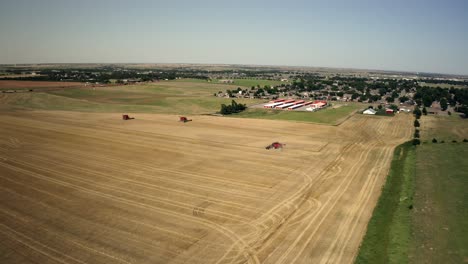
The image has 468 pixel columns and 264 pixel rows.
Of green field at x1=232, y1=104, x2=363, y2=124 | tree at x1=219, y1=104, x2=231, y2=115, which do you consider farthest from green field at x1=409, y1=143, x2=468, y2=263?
tree at x1=219, y1=104, x2=231, y2=115

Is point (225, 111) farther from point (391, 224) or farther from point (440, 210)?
point (391, 224)

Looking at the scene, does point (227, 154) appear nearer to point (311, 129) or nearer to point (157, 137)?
point (157, 137)

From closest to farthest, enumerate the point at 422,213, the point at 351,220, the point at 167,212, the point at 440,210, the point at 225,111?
1. the point at 351,220
2. the point at 422,213
3. the point at 167,212
4. the point at 440,210
5. the point at 225,111

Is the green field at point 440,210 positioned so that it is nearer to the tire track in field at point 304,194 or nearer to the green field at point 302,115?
the tire track in field at point 304,194

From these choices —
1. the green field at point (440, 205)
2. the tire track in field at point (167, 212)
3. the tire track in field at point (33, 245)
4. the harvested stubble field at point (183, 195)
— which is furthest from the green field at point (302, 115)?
the tire track in field at point (33, 245)

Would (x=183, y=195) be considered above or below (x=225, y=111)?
below

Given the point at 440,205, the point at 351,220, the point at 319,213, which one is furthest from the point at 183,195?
the point at 440,205
